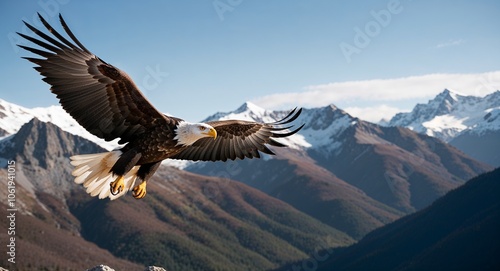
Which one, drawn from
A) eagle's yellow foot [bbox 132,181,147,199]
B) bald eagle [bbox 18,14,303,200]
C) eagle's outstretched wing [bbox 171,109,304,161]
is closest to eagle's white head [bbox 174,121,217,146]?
bald eagle [bbox 18,14,303,200]

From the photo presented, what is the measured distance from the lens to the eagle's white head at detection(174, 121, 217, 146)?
35.7ft

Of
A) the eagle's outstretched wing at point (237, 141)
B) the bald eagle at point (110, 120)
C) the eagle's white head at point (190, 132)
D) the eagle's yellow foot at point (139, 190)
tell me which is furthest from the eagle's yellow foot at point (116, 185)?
the eagle's outstretched wing at point (237, 141)

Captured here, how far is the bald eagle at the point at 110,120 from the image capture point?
10.2 metres

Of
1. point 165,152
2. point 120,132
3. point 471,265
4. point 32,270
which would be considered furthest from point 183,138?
point 32,270

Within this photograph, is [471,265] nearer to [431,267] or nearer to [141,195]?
[431,267]

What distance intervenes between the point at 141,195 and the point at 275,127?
4274 mm

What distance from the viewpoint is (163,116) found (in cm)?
1102

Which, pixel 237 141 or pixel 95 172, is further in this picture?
pixel 237 141

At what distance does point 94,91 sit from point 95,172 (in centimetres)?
199

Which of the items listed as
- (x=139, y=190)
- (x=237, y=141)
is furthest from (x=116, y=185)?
(x=237, y=141)

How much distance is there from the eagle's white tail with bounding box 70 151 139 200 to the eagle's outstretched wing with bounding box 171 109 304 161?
2.34m

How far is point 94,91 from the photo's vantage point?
10.7m

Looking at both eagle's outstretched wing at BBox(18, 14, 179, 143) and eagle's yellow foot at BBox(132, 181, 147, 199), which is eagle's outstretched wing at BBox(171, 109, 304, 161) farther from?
eagle's outstretched wing at BBox(18, 14, 179, 143)

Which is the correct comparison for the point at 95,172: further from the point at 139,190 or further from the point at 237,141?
the point at 237,141
